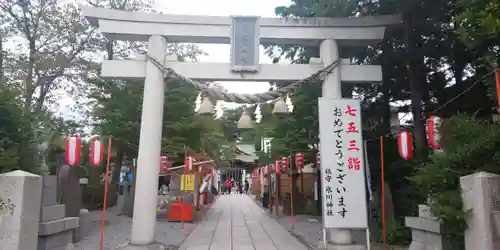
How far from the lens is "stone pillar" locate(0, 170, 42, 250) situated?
17.5 feet

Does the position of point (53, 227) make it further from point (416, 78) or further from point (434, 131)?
point (416, 78)

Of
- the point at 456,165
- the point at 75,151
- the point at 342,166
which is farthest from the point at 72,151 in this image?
the point at 456,165

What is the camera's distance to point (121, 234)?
1200 centimetres

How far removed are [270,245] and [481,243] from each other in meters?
6.36

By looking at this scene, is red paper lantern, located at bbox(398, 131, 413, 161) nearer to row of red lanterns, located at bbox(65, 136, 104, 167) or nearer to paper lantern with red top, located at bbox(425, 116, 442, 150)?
paper lantern with red top, located at bbox(425, 116, 442, 150)

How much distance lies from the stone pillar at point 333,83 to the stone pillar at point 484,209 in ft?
11.4

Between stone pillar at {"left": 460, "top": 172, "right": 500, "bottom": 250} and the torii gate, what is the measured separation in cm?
382

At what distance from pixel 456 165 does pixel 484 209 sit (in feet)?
2.59

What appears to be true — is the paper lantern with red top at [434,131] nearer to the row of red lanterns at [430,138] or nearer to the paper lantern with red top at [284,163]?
the row of red lanterns at [430,138]

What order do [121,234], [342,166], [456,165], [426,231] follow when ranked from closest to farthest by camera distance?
[456,165], [426,231], [342,166], [121,234]

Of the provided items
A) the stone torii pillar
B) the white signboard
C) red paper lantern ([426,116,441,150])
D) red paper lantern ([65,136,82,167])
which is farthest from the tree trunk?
red paper lantern ([65,136,82,167])

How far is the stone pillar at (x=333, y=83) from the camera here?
8.45 meters

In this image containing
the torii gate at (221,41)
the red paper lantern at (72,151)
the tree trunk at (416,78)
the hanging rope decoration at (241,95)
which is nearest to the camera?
the hanging rope decoration at (241,95)

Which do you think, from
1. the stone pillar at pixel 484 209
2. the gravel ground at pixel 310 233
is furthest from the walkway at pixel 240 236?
the stone pillar at pixel 484 209
